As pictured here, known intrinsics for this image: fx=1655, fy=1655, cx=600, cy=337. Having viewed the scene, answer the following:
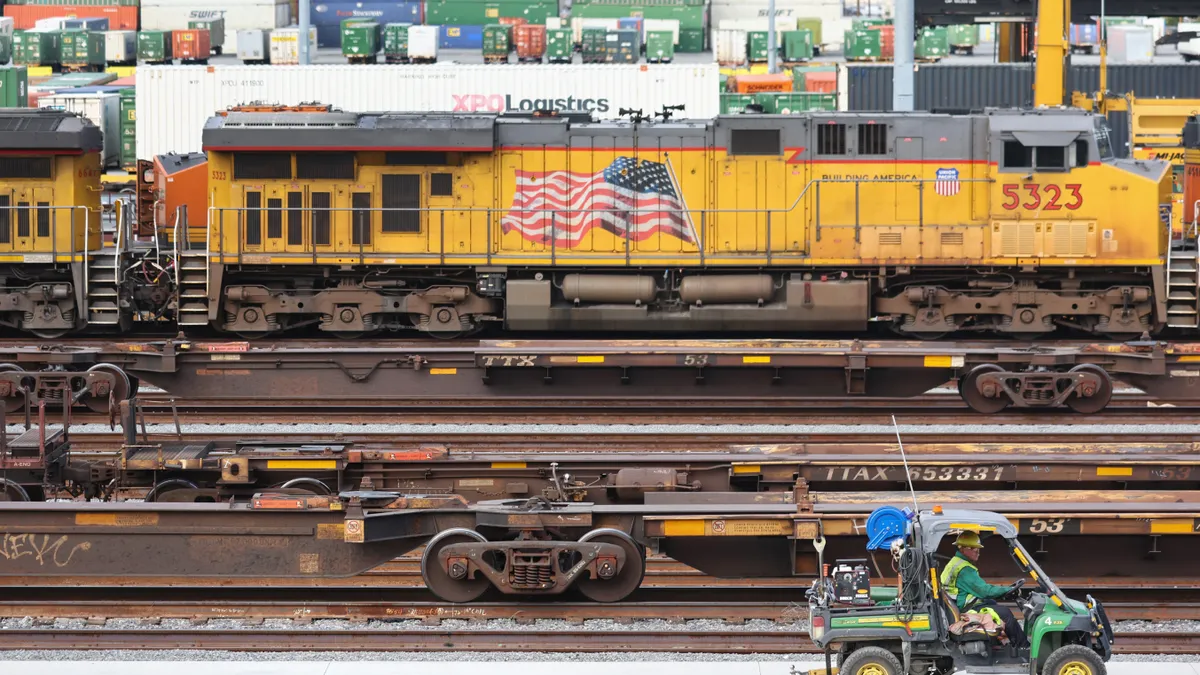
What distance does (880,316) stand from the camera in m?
Result: 22.8

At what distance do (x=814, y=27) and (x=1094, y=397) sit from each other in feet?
165

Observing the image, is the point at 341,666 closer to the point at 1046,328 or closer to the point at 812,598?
the point at 812,598

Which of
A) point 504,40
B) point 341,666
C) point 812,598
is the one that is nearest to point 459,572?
point 341,666

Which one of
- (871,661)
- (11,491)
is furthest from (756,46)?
(871,661)

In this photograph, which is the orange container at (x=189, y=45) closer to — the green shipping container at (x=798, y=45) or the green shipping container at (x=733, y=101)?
the green shipping container at (x=798, y=45)

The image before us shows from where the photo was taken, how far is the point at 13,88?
42281mm

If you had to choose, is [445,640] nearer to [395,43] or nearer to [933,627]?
[933,627]

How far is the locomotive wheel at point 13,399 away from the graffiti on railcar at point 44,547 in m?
5.72

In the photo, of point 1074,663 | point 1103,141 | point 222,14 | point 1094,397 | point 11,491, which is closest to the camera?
point 1074,663

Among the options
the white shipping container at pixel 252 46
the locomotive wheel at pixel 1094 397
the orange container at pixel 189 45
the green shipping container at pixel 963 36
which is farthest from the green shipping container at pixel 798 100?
the green shipping container at pixel 963 36

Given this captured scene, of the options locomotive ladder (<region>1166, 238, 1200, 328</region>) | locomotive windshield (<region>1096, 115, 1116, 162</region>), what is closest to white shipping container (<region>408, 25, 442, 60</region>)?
locomotive windshield (<region>1096, 115, 1116, 162</region>)

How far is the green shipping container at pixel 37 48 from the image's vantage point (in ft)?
187

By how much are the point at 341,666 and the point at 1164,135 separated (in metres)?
28.6

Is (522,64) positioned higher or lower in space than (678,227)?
higher
